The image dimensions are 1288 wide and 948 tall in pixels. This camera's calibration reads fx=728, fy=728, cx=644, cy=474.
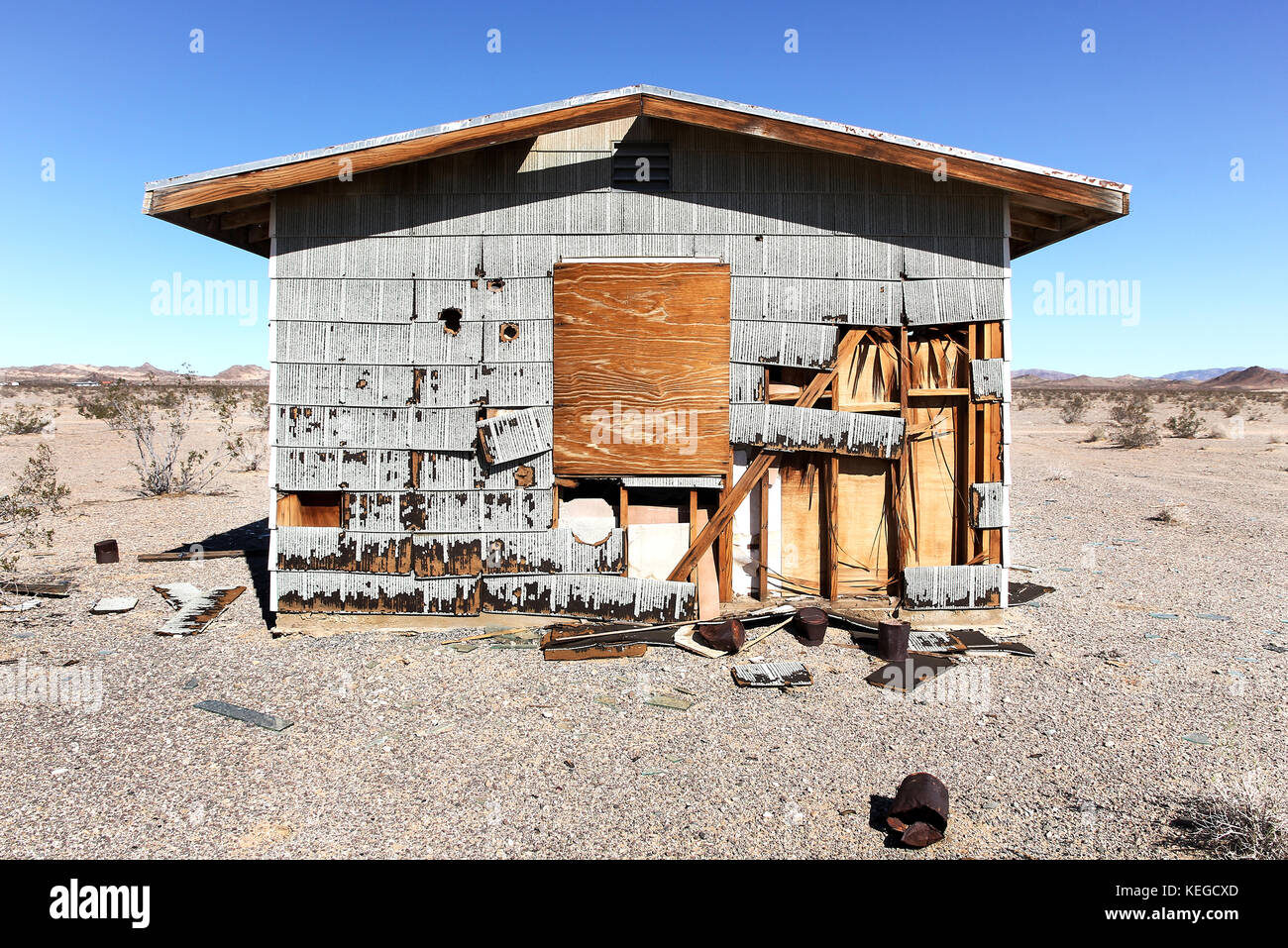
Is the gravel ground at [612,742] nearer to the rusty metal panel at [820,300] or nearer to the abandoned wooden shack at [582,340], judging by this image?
the abandoned wooden shack at [582,340]

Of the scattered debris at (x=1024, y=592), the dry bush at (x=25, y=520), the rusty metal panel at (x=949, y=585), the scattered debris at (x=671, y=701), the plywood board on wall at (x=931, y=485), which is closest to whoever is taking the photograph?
the scattered debris at (x=671, y=701)

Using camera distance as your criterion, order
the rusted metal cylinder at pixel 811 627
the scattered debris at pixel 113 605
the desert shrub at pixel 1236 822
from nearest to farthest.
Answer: the desert shrub at pixel 1236 822 → the rusted metal cylinder at pixel 811 627 → the scattered debris at pixel 113 605

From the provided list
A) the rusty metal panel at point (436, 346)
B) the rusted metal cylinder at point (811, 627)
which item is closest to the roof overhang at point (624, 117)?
the rusty metal panel at point (436, 346)

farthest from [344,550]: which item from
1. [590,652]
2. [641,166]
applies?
[641,166]

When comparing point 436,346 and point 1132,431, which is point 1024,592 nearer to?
point 436,346

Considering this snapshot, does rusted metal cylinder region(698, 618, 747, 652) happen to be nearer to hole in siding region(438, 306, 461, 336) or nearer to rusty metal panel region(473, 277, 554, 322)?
rusty metal panel region(473, 277, 554, 322)

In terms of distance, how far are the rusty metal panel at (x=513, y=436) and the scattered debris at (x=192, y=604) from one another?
11.2ft

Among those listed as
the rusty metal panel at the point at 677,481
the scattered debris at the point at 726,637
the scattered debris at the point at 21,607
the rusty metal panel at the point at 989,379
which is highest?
the rusty metal panel at the point at 989,379

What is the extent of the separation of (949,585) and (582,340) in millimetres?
4452

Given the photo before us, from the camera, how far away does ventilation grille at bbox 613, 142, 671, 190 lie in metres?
7.15

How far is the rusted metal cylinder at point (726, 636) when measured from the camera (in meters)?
6.75

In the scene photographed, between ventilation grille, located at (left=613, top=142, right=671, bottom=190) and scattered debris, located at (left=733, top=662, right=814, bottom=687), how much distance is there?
15.2 feet

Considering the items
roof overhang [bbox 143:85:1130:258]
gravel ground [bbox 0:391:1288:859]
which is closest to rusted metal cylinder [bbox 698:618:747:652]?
gravel ground [bbox 0:391:1288:859]

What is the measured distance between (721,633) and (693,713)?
1372 mm
